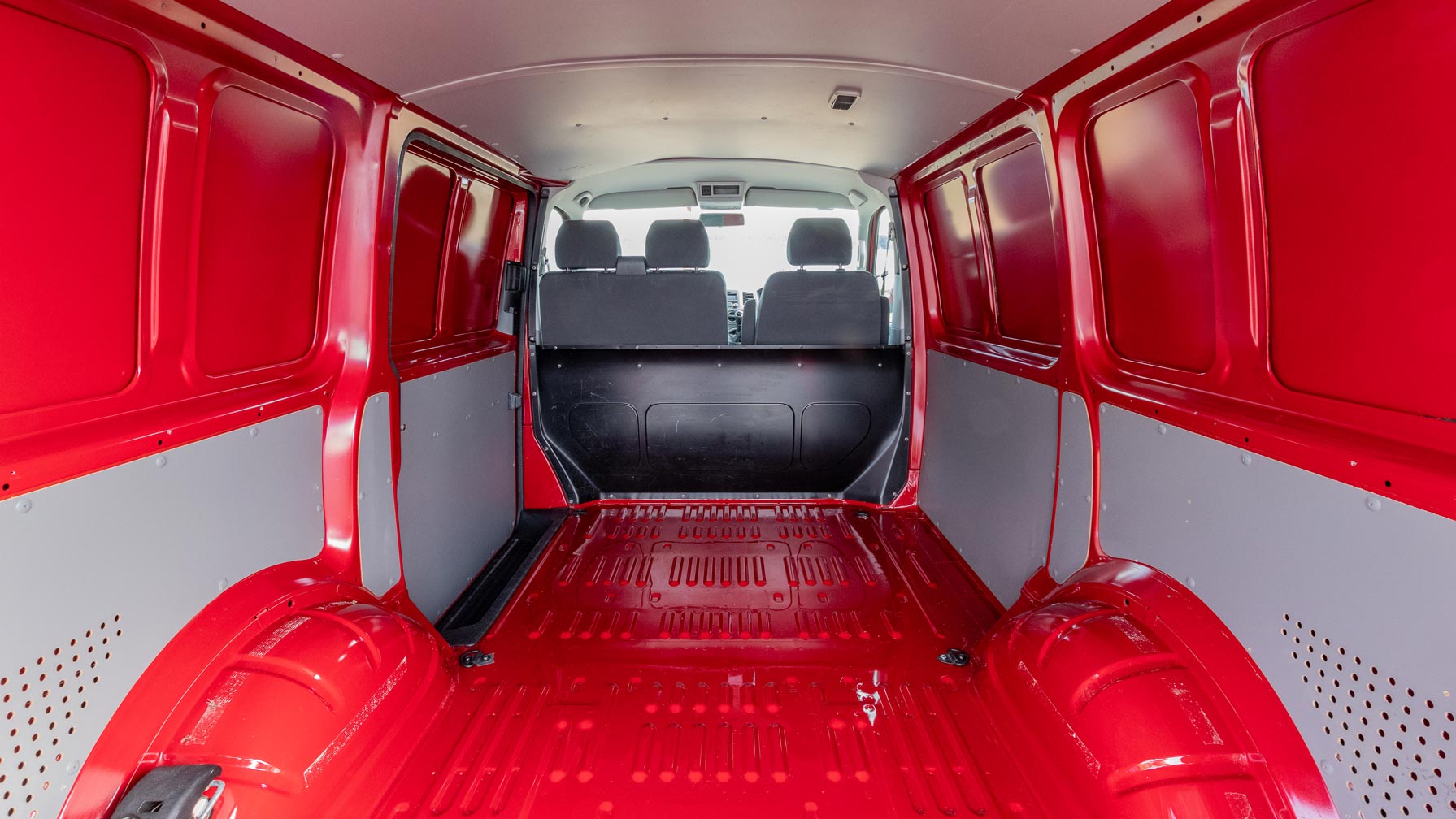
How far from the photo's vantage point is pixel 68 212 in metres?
1.41

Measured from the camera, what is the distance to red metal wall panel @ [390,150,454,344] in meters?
2.67

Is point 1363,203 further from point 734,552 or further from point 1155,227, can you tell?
point 734,552

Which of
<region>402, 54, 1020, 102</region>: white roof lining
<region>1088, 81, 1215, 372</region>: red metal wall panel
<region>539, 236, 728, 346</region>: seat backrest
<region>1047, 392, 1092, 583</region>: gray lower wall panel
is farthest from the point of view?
<region>539, 236, 728, 346</region>: seat backrest

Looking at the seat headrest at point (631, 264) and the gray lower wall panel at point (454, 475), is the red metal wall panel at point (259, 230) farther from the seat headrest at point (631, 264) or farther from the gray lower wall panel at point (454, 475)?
the seat headrest at point (631, 264)

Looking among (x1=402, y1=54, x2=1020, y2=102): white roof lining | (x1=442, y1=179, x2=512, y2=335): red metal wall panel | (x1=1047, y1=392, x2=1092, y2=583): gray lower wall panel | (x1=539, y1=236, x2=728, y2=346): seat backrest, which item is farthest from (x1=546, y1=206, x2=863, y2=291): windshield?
(x1=1047, y1=392, x2=1092, y2=583): gray lower wall panel

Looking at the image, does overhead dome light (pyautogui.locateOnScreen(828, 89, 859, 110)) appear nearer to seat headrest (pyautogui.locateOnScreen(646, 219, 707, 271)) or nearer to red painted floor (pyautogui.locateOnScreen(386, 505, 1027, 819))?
seat headrest (pyautogui.locateOnScreen(646, 219, 707, 271))

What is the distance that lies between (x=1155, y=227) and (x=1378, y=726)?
1.24m

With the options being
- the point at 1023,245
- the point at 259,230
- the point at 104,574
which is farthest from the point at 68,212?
the point at 1023,245

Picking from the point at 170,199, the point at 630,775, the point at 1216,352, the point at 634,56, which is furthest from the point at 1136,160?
the point at 170,199

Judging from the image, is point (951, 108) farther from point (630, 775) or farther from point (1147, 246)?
point (630, 775)

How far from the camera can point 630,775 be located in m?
1.94

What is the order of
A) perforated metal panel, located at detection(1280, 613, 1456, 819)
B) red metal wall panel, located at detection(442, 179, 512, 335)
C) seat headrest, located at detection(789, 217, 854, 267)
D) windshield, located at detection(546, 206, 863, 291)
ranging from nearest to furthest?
perforated metal panel, located at detection(1280, 613, 1456, 819) < red metal wall panel, located at detection(442, 179, 512, 335) < seat headrest, located at detection(789, 217, 854, 267) < windshield, located at detection(546, 206, 863, 291)

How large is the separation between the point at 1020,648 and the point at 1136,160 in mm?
1407

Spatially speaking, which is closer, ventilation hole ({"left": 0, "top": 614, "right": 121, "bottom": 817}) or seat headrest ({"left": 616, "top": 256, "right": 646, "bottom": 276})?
ventilation hole ({"left": 0, "top": 614, "right": 121, "bottom": 817})
